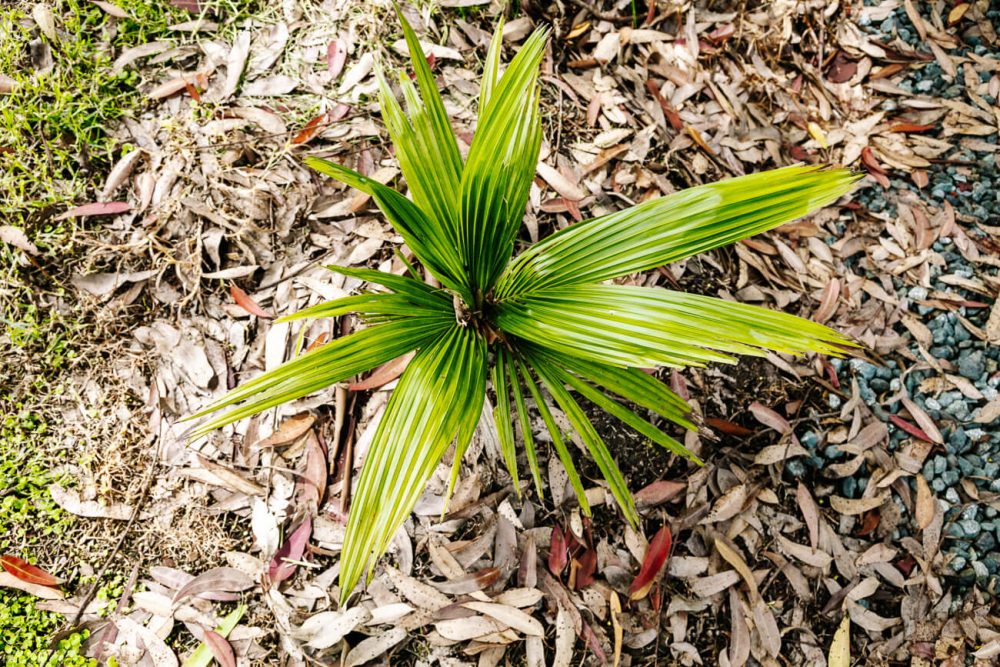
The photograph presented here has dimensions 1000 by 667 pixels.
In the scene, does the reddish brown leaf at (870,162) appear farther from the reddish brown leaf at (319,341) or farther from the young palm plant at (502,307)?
the reddish brown leaf at (319,341)

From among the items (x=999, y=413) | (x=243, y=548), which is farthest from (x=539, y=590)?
(x=999, y=413)

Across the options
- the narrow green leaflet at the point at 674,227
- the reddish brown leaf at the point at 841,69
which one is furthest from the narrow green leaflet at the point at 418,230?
the reddish brown leaf at the point at 841,69

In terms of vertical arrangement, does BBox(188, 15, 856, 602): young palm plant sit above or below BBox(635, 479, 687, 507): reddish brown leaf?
above

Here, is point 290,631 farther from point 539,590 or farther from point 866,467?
point 866,467

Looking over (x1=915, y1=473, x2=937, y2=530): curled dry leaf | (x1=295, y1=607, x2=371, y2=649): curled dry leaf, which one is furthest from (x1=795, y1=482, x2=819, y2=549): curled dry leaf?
(x1=295, y1=607, x2=371, y2=649): curled dry leaf

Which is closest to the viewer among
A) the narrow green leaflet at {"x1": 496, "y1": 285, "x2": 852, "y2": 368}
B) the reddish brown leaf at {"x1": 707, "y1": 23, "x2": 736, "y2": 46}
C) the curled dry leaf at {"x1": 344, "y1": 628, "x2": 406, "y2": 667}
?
the narrow green leaflet at {"x1": 496, "y1": 285, "x2": 852, "y2": 368}

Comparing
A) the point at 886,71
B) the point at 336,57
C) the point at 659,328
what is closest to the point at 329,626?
the point at 659,328

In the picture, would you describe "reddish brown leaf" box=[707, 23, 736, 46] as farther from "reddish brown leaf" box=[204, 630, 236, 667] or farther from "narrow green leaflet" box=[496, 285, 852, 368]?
"reddish brown leaf" box=[204, 630, 236, 667]
